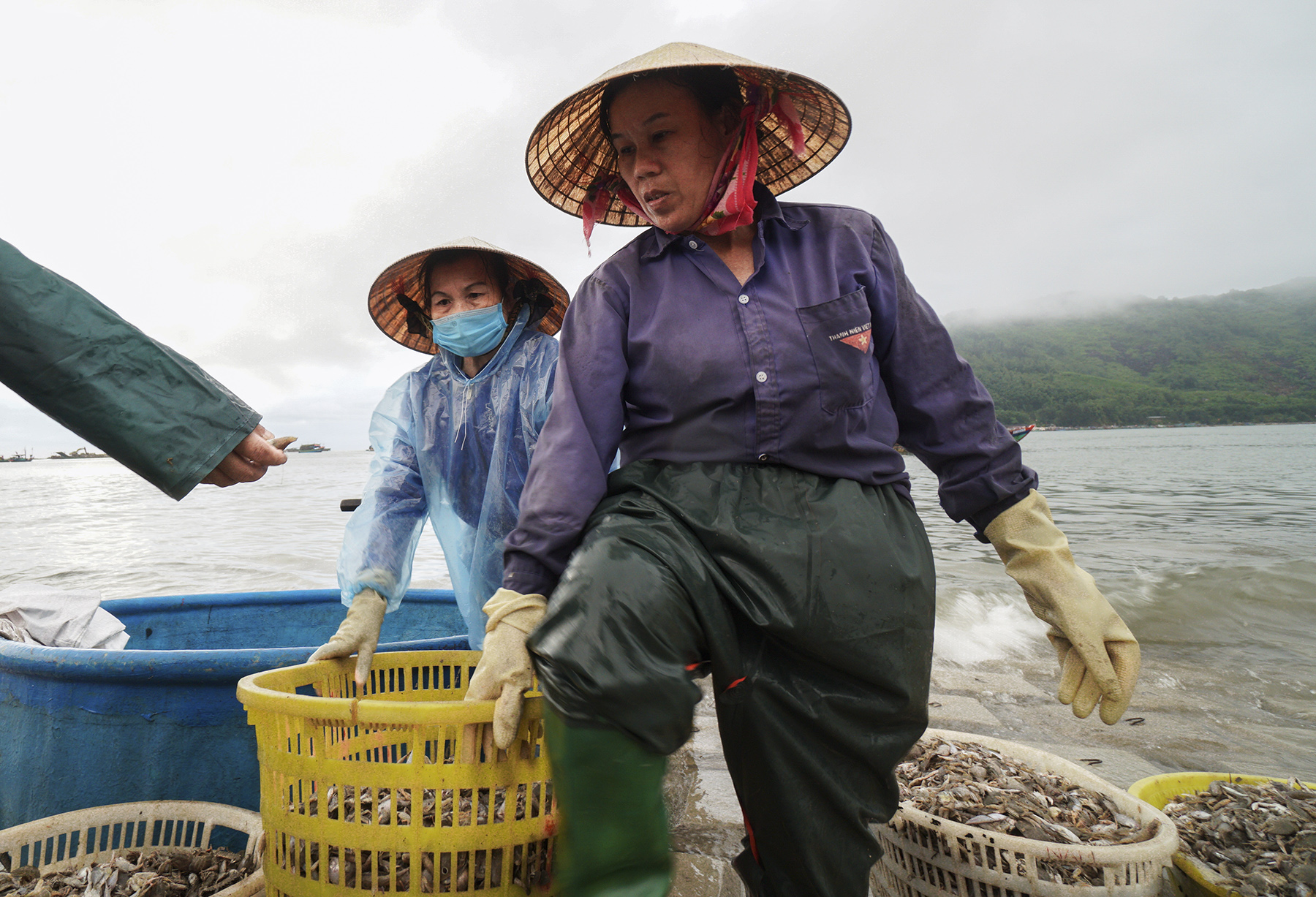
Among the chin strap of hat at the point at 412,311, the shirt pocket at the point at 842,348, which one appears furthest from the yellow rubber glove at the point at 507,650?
the chin strap of hat at the point at 412,311

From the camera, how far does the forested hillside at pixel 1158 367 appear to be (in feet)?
303

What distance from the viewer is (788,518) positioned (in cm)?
132

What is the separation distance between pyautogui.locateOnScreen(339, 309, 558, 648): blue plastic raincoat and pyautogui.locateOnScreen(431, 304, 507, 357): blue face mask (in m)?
0.06

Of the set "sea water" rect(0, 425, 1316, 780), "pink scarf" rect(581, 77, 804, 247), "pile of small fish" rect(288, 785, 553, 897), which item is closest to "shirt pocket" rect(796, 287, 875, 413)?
"pink scarf" rect(581, 77, 804, 247)

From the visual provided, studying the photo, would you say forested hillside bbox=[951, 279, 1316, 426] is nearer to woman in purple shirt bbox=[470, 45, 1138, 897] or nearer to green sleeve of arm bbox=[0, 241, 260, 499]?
woman in purple shirt bbox=[470, 45, 1138, 897]

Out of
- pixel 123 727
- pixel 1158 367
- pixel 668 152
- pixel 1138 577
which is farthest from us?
pixel 1158 367

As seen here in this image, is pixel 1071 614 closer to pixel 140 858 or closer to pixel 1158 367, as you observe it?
pixel 140 858

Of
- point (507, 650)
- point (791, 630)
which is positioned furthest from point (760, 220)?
point (507, 650)

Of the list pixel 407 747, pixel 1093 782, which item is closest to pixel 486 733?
pixel 407 747

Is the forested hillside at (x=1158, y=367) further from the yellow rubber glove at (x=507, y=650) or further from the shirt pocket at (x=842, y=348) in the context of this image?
the yellow rubber glove at (x=507, y=650)

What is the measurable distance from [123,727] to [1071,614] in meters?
2.44

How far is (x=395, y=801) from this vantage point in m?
1.33

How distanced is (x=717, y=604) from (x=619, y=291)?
0.75 meters

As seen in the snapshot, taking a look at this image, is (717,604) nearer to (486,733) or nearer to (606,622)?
(606,622)
